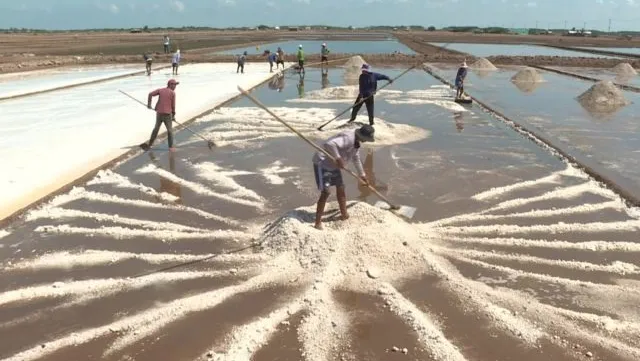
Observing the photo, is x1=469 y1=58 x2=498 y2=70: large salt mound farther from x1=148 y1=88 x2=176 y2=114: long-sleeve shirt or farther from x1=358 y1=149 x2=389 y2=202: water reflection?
x1=148 y1=88 x2=176 y2=114: long-sleeve shirt

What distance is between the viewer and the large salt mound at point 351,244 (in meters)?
4.97

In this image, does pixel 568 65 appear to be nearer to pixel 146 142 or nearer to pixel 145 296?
pixel 146 142

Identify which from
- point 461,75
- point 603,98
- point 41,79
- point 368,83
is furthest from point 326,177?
point 41,79

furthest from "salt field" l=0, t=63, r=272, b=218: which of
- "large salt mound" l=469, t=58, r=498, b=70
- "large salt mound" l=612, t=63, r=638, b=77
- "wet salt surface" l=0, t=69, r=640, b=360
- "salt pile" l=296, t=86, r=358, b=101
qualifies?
"large salt mound" l=612, t=63, r=638, b=77

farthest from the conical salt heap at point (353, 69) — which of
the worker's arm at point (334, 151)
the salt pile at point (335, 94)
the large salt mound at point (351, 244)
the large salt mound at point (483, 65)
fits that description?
the worker's arm at point (334, 151)

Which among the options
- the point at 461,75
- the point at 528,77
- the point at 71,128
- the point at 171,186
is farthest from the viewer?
the point at 528,77

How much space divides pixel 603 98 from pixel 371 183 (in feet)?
35.3

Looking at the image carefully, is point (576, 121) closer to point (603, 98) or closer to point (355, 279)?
point (603, 98)

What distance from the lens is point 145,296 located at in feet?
15.0

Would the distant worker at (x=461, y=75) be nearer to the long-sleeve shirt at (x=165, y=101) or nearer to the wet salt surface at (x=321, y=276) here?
the wet salt surface at (x=321, y=276)

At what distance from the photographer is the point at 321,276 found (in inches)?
191

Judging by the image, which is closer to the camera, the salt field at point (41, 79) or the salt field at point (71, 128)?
the salt field at point (71, 128)

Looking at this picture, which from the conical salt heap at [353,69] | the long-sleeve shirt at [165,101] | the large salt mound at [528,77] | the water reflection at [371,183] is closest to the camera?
the water reflection at [371,183]

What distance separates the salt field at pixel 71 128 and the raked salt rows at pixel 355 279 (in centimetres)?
115
